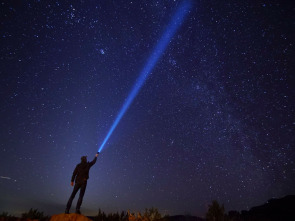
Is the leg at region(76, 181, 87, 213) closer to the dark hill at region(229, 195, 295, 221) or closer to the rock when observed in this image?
the rock

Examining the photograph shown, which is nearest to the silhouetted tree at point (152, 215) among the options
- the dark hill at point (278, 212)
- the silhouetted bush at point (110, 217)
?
the silhouetted bush at point (110, 217)

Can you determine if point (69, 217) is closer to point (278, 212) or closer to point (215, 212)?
point (215, 212)

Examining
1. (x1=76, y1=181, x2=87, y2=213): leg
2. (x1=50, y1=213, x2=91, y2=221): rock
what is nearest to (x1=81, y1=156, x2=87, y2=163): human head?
(x1=76, y1=181, x2=87, y2=213): leg

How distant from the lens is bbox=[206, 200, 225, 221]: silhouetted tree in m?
7.70

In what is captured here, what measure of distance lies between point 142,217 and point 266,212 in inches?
878

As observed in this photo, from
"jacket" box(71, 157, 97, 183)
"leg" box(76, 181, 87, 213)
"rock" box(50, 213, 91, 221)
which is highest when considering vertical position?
"jacket" box(71, 157, 97, 183)

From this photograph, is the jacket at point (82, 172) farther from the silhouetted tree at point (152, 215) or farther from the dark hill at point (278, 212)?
the dark hill at point (278, 212)

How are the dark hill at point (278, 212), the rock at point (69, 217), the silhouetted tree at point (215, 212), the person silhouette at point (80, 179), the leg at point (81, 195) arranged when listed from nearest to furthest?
the rock at point (69, 217) < the leg at point (81, 195) < the person silhouette at point (80, 179) < the silhouetted tree at point (215, 212) < the dark hill at point (278, 212)

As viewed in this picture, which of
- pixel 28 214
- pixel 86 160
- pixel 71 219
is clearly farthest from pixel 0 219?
→ pixel 86 160

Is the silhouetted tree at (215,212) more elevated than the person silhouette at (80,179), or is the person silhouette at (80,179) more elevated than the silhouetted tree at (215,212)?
the person silhouette at (80,179)

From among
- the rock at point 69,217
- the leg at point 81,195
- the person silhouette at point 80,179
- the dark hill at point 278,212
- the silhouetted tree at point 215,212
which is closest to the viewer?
the rock at point 69,217

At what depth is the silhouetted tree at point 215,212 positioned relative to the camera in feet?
25.3

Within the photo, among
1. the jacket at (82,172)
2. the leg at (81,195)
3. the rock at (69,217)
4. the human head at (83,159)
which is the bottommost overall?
the rock at (69,217)

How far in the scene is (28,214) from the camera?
25.6 feet
